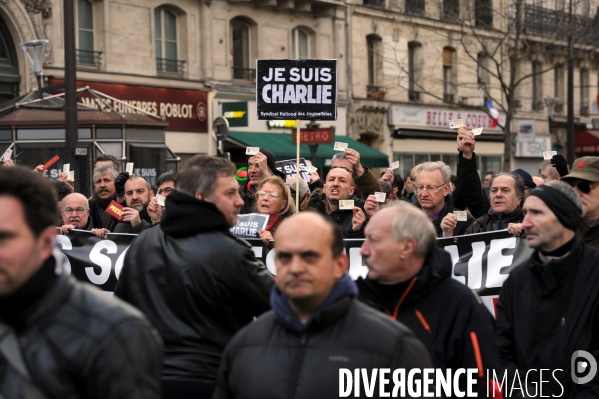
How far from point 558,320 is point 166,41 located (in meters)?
24.0

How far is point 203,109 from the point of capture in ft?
92.6

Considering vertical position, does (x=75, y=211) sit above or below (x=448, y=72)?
below

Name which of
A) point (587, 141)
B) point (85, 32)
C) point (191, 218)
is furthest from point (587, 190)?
point (587, 141)

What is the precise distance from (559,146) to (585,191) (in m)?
38.7

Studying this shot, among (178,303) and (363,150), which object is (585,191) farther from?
(363,150)

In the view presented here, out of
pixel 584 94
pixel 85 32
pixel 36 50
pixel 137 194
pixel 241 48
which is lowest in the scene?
pixel 137 194

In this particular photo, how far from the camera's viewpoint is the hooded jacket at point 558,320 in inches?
178

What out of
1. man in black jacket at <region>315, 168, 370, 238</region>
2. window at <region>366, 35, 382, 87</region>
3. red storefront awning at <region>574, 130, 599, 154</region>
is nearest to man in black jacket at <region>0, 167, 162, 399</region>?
man in black jacket at <region>315, 168, 370, 238</region>

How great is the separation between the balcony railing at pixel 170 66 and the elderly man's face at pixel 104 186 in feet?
59.0

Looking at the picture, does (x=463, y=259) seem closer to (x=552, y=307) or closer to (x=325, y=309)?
(x=552, y=307)

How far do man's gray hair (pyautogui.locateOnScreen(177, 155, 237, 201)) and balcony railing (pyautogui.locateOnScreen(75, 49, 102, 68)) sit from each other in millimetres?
20977

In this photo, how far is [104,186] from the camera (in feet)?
31.5

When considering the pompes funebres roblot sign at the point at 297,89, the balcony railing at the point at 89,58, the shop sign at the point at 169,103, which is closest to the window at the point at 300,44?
the shop sign at the point at 169,103

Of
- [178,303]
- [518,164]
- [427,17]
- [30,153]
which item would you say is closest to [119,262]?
[178,303]
